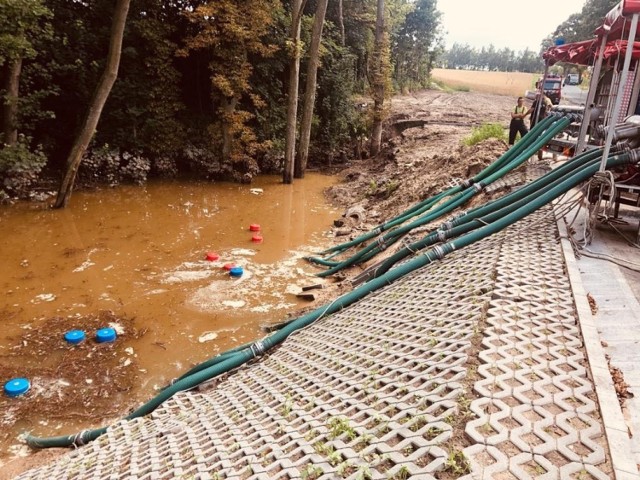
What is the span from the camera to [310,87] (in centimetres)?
1357

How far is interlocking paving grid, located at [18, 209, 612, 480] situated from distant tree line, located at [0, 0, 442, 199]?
9015 mm

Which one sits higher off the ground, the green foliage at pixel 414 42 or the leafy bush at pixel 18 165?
the green foliage at pixel 414 42

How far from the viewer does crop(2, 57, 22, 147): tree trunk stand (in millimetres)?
9602

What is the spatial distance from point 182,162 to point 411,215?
8.90 metres

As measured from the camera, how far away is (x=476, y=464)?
1822 millimetres

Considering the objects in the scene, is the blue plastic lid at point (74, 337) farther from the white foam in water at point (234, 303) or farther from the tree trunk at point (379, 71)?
the tree trunk at point (379, 71)

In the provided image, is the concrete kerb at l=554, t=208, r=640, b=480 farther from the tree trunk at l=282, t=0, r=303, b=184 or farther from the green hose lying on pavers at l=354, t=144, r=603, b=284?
the tree trunk at l=282, t=0, r=303, b=184

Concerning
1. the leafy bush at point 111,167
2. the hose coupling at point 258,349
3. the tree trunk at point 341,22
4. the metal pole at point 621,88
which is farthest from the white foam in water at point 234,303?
the tree trunk at point 341,22

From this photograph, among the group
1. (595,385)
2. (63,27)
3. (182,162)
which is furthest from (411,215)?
(63,27)

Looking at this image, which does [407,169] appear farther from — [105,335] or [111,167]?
[105,335]

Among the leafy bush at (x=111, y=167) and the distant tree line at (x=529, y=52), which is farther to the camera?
the distant tree line at (x=529, y=52)

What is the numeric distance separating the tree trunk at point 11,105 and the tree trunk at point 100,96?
59.3 inches

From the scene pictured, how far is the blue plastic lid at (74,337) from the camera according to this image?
524 centimetres

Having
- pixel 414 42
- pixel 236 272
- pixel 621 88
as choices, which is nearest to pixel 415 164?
pixel 236 272
